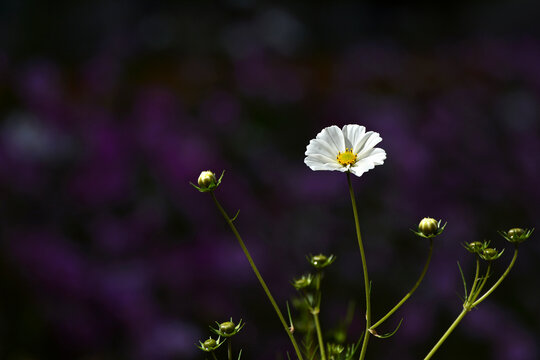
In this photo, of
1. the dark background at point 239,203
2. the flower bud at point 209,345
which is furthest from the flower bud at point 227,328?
the dark background at point 239,203

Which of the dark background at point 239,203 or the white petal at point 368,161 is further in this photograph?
the dark background at point 239,203

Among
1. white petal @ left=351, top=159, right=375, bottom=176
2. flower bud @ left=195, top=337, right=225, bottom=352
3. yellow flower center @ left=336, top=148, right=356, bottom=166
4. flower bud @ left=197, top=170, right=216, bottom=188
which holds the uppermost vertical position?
yellow flower center @ left=336, top=148, right=356, bottom=166

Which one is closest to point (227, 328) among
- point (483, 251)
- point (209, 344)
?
point (209, 344)

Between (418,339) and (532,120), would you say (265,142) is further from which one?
(532,120)

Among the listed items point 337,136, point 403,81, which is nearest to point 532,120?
point 403,81

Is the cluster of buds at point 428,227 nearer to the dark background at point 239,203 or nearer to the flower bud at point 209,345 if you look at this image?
the flower bud at point 209,345

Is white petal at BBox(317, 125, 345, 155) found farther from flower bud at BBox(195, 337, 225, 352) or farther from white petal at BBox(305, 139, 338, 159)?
flower bud at BBox(195, 337, 225, 352)

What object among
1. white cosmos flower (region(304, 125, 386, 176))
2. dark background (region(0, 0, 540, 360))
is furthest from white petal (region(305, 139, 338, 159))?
dark background (region(0, 0, 540, 360))
